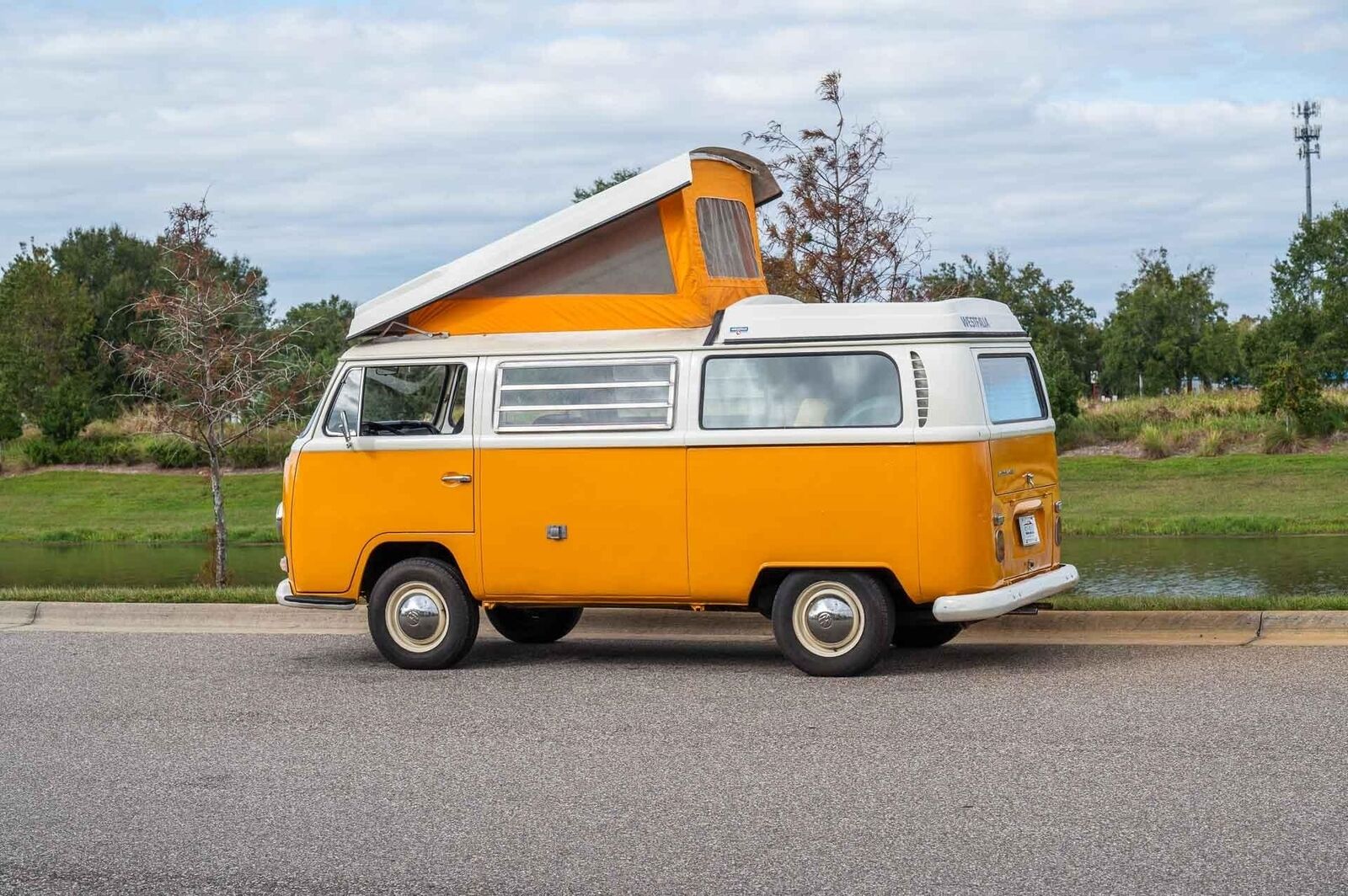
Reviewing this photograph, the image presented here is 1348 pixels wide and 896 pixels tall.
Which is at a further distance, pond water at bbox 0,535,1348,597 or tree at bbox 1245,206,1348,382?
tree at bbox 1245,206,1348,382

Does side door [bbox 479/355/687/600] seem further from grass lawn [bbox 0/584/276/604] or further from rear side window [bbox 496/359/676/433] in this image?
grass lawn [bbox 0/584/276/604]

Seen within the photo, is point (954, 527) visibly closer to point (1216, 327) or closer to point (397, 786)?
point (397, 786)

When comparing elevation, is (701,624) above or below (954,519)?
below

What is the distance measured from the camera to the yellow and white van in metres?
9.77

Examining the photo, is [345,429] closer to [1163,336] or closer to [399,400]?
[399,400]

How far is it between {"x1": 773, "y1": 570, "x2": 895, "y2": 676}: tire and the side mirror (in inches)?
117

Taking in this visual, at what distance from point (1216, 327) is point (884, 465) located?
131 ft

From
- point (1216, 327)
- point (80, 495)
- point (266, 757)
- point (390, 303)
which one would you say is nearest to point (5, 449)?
point (80, 495)

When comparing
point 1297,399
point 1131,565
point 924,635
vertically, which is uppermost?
point 1297,399

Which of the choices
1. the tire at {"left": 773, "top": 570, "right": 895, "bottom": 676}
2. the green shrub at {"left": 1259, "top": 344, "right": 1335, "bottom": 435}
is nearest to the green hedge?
the green shrub at {"left": 1259, "top": 344, "right": 1335, "bottom": 435}

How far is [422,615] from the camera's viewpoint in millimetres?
10781

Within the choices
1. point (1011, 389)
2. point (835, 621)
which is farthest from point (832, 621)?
point (1011, 389)

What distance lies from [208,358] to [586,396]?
9.96 meters

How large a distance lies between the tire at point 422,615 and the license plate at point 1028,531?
3.48 meters
